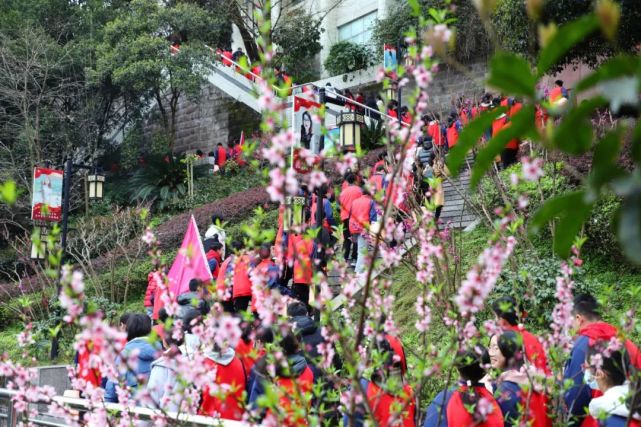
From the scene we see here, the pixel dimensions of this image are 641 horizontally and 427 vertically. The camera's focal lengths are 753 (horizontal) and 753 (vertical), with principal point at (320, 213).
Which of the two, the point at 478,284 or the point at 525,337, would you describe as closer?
the point at 478,284

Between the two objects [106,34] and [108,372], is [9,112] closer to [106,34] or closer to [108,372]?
[106,34]

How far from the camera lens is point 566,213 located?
4.52 feet

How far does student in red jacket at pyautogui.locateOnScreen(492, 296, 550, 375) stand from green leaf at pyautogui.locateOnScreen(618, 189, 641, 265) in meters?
2.89

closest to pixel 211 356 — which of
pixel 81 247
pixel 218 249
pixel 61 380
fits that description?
pixel 61 380

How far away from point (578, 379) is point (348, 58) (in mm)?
21370

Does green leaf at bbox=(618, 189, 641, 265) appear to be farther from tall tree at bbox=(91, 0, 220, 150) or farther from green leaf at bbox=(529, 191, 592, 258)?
tall tree at bbox=(91, 0, 220, 150)

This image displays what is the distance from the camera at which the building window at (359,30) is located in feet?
86.9

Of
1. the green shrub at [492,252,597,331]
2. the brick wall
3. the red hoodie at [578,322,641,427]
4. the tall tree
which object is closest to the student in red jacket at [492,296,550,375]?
the red hoodie at [578,322,641,427]

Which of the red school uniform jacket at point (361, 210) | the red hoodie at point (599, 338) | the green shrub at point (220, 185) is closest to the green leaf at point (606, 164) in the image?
the red hoodie at point (599, 338)

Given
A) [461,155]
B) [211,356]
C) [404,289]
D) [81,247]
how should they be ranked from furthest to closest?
[81,247], [404,289], [211,356], [461,155]

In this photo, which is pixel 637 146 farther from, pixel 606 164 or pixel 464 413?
pixel 464 413

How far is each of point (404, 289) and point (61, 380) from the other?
15.9 feet

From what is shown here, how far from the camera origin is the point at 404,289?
1093cm

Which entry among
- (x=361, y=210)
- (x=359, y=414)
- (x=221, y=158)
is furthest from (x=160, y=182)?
(x=359, y=414)
